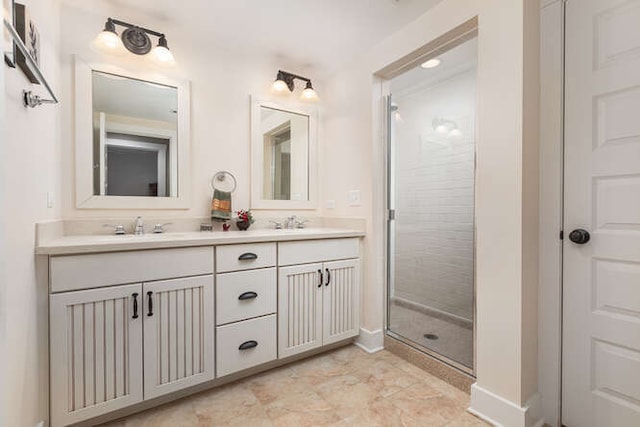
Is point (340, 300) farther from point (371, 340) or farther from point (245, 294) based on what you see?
point (245, 294)

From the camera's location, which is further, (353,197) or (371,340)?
(353,197)

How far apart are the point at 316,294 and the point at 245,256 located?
60 cm

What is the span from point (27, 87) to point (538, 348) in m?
2.61

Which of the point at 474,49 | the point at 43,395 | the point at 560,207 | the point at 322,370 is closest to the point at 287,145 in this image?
the point at 474,49

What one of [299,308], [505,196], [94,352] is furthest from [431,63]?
[94,352]

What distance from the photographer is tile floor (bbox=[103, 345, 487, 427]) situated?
1462 mm

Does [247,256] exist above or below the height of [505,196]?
below

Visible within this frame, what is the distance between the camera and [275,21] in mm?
1932

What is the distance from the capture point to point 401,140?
2395 mm

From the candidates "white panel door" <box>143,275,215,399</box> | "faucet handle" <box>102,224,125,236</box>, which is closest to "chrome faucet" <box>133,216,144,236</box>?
"faucet handle" <box>102,224,125,236</box>

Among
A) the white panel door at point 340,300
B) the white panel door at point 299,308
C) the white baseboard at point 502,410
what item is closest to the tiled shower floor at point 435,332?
the white baseboard at point 502,410

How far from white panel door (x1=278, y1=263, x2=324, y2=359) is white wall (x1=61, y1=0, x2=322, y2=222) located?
30.5 inches

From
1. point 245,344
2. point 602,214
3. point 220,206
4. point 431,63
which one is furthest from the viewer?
point 220,206

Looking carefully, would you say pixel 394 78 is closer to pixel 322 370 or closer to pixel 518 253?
pixel 518 253
